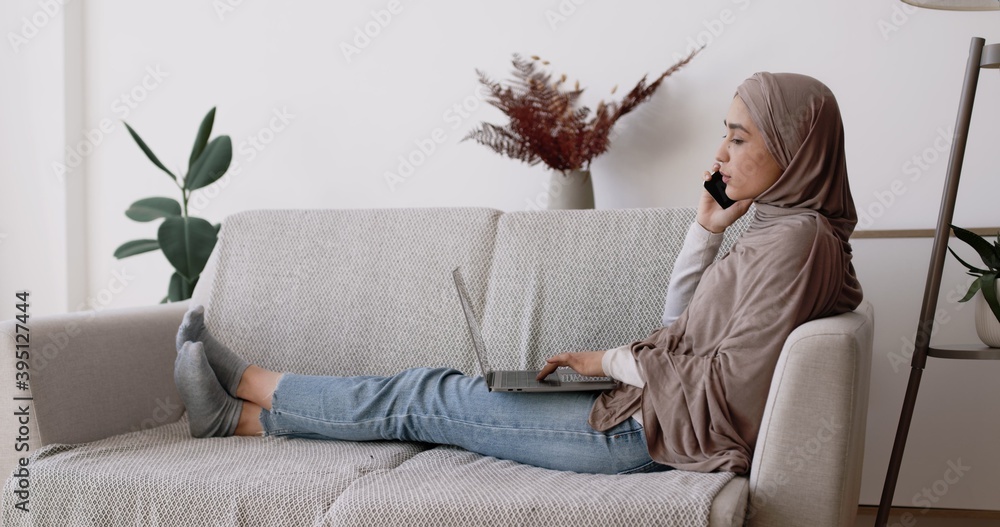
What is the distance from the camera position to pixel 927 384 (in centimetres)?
214

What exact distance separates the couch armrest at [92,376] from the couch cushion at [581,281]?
754 mm

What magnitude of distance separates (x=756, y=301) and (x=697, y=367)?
15 centimetres

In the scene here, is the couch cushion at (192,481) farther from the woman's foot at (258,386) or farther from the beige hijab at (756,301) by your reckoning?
the beige hijab at (756,301)

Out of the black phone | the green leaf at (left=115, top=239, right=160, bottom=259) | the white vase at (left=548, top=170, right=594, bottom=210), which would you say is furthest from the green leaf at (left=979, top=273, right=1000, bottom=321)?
the green leaf at (left=115, top=239, right=160, bottom=259)

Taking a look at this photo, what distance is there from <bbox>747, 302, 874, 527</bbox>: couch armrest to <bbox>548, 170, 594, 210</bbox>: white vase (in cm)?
111

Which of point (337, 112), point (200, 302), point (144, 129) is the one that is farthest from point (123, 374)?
point (144, 129)

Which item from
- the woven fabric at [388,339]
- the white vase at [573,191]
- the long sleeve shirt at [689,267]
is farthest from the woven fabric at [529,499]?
the white vase at [573,191]

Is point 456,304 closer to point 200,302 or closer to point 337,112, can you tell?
point 200,302

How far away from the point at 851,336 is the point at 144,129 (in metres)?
2.50

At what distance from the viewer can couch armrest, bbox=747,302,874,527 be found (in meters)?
1.19

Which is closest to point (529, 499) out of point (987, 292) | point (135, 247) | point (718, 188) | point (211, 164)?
point (718, 188)

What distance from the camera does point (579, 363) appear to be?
1.57 m

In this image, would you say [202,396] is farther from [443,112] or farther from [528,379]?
[443,112]

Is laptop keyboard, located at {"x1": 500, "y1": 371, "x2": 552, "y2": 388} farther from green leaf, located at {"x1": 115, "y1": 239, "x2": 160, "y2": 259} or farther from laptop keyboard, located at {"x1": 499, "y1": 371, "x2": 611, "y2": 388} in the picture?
green leaf, located at {"x1": 115, "y1": 239, "x2": 160, "y2": 259}
